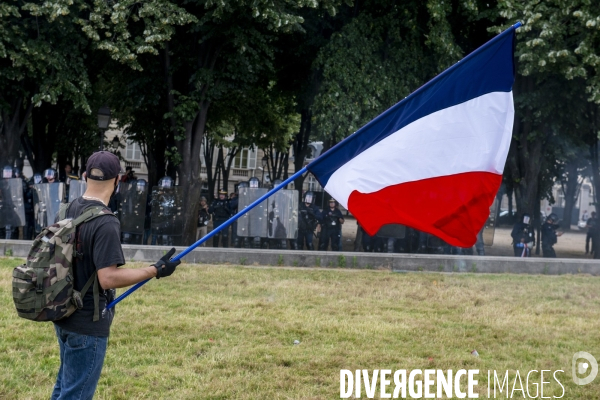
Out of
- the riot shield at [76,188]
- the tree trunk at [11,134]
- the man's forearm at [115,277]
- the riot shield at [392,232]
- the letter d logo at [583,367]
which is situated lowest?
the letter d logo at [583,367]

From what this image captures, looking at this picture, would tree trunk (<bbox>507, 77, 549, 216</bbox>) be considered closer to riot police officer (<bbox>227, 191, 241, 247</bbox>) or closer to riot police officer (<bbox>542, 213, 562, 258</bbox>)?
riot police officer (<bbox>542, 213, 562, 258</bbox>)

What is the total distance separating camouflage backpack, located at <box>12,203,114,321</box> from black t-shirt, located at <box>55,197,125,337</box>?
50 mm

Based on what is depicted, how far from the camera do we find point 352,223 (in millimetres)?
35344

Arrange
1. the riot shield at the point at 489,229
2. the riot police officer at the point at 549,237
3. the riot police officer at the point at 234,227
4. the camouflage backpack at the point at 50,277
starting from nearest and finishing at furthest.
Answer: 1. the camouflage backpack at the point at 50,277
2. the riot police officer at the point at 234,227
3. the riot shield at the point at 489,229
4. the riot police officer at the point at 549,237

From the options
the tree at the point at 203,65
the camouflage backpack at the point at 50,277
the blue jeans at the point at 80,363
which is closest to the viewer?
the camouflage backpack at the point at 50,277

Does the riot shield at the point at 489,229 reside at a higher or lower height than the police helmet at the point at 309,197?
lower

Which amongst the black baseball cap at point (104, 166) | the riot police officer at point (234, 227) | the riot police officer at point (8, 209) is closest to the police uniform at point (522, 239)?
the riot police officer at point (234, 227)

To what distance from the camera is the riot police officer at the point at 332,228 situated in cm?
1886

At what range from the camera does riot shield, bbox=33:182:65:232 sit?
1647cm

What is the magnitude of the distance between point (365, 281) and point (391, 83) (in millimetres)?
7974

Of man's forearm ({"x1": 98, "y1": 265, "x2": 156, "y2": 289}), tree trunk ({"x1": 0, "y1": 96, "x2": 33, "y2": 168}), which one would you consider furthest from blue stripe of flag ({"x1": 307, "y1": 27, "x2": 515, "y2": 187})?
tree trunk ({"x1": 0, "y1": 96, "x2": 33, "y2": 168})

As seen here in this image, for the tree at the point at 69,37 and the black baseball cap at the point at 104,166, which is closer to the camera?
the black baseball cap at the point at 104,166

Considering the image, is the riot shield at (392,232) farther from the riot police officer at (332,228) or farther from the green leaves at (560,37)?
the green leaves at (560,37)

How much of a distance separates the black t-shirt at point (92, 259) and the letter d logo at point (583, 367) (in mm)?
4534
